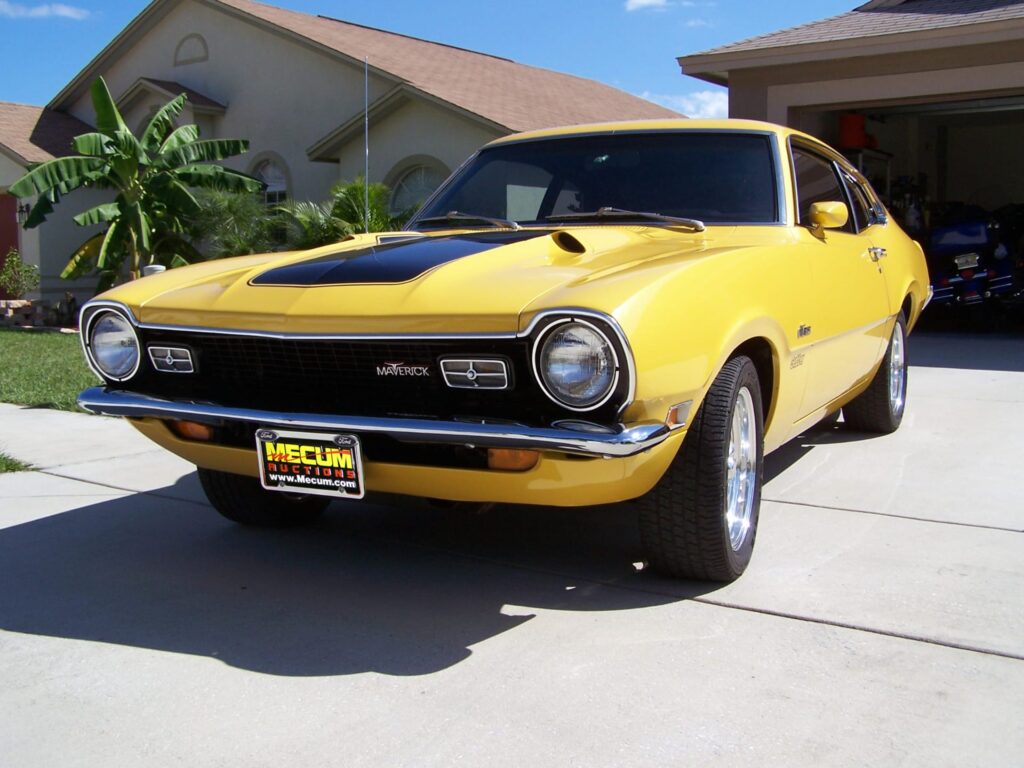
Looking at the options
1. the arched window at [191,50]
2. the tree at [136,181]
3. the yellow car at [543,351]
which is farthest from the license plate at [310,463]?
the arched window at [191,50]

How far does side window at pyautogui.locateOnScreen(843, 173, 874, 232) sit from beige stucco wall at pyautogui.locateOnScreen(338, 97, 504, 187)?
1019 cm

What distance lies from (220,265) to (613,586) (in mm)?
1970

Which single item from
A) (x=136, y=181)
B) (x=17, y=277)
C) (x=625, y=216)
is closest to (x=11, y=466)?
(x=625, y=216)

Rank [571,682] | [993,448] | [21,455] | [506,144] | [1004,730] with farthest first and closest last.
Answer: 1. [21,455]
2. [993,448]
3. [506,144]
4. [571,682]
5. [1004,730]

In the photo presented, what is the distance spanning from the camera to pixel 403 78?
54.1 feet

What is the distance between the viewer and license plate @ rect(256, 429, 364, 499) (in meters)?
3.30

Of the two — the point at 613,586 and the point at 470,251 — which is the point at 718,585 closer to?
the point at 613,586

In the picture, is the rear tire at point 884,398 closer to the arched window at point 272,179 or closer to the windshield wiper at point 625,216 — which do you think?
the windshield wiper at point 625,216

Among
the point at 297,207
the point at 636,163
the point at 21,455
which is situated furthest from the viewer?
the point at 297,207

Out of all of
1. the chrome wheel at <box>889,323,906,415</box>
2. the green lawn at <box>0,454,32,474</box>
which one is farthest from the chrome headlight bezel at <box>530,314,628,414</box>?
the green lawn at <box>0,454,32,474</box>

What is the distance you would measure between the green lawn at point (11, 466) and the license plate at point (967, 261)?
1105 cm

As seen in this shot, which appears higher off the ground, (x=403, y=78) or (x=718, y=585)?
(x=403, y=78)

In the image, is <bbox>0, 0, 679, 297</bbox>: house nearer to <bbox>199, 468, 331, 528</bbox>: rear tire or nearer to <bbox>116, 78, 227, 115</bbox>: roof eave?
<bbox>116, 78, 227, 115</bbox>: roof eave

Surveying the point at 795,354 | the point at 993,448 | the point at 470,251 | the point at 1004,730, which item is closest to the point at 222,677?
the point at 470,251
